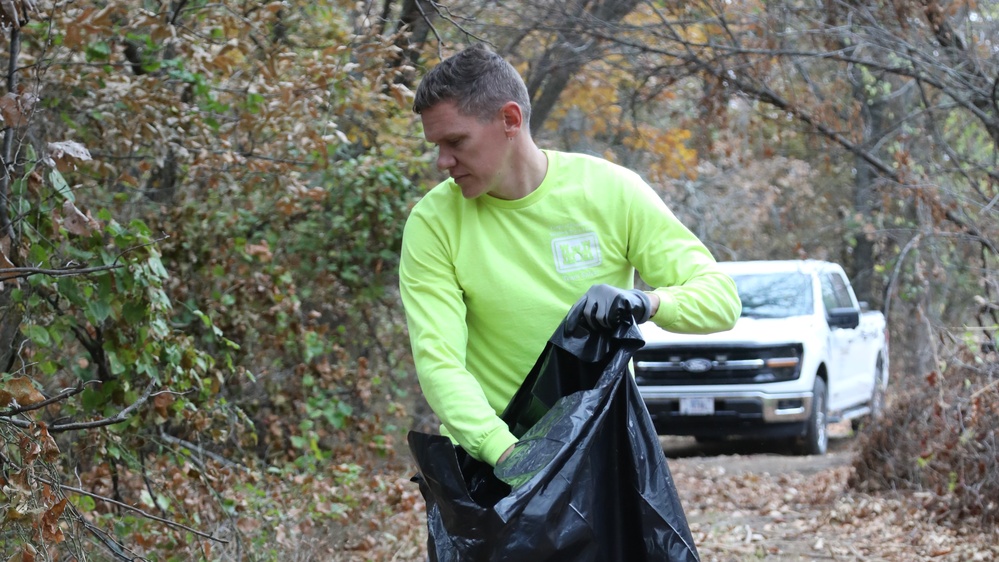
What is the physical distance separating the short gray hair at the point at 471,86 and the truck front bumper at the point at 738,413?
7.01 m

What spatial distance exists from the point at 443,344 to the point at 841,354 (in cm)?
889

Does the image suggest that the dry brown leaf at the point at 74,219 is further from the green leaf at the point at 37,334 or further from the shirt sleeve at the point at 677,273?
the shirt sleeve at the point at 677,273

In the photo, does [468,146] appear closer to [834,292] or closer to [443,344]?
[443,344]

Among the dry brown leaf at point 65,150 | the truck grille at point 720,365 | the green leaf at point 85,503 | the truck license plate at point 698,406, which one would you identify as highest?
the dry brown leaf at point 65,150

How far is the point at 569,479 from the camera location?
2.41m

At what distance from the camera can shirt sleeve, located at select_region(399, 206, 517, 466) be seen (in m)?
2.54

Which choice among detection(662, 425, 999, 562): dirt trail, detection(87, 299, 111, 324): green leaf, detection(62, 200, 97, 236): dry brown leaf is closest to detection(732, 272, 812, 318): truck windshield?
detection(662, 425, 999, 562): dirt trail

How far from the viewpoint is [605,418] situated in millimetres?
2547

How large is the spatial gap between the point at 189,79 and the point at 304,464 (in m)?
2.25

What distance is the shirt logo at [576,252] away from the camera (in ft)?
9.16

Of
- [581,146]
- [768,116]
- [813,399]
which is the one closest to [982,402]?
[813,399]

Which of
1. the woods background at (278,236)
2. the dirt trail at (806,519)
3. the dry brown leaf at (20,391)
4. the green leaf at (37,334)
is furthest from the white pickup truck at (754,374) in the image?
the dry brown leaf at (20,391)

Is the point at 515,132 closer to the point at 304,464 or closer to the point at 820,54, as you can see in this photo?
the point at 304,464

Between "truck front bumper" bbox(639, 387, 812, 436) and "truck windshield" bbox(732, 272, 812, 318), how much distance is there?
92 cm
